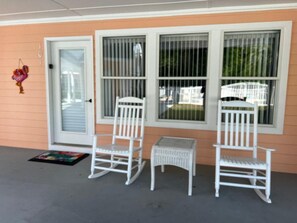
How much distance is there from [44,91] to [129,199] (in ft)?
8.67

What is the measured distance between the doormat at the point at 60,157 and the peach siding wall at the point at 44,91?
0.39m

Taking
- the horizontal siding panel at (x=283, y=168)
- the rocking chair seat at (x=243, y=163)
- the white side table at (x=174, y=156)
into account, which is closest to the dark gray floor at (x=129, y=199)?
the horizontal siding panel at (x=283, y=168)

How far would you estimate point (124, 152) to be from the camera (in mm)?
Answer: 2879

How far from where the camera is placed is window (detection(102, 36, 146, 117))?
363cm

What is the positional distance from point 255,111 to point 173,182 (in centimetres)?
139

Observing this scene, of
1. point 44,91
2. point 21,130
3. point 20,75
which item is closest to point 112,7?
point 44,91

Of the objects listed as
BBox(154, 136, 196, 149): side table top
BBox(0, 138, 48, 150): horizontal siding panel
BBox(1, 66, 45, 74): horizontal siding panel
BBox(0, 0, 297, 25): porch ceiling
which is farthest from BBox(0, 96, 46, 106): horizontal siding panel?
BBox(154, 136, 196, 149): side table top

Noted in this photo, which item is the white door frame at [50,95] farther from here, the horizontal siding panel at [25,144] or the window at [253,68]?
the window at [253,68]

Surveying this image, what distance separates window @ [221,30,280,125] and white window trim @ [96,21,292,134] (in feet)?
0.28

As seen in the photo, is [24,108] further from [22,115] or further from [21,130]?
[21,130]

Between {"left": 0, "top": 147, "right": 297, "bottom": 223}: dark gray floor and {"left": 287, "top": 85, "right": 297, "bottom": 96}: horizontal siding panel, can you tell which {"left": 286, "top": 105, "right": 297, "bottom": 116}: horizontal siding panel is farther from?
{"left": 0, "top": 147, "right": 297, "bottom": 223}: dark gray floor

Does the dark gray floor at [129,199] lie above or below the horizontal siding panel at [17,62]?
below

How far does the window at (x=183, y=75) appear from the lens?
3.40 metres

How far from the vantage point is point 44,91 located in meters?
4.03
